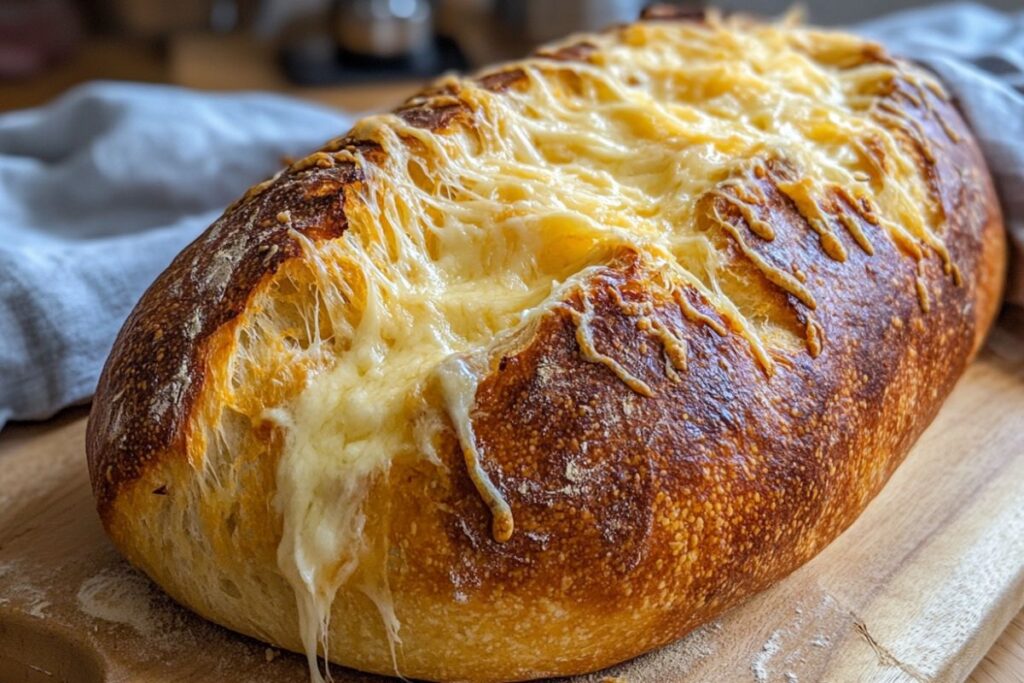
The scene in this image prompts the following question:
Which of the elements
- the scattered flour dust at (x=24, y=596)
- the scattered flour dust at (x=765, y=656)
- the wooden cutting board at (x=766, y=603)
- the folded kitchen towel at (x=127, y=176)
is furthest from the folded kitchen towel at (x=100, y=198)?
the scattered flour dust at (x=765, y=656)

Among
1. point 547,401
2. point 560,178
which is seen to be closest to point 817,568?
point 547,401

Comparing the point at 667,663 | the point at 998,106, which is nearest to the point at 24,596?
the point at 667,663

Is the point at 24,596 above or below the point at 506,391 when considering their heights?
below

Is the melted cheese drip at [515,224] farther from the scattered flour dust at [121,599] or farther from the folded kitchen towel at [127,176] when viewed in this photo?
the folded kitchen towel at [127,176]

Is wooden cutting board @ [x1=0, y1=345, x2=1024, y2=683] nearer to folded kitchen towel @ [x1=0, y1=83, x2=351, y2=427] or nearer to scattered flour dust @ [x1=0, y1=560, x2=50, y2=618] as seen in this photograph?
scattered flour dust @ [x1=0, y1=560, x2=50, y2=618]

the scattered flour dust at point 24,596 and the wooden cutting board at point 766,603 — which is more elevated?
the scattered flour dust at point 24,596

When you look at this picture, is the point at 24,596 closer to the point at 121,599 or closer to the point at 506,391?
the point at 121,599
